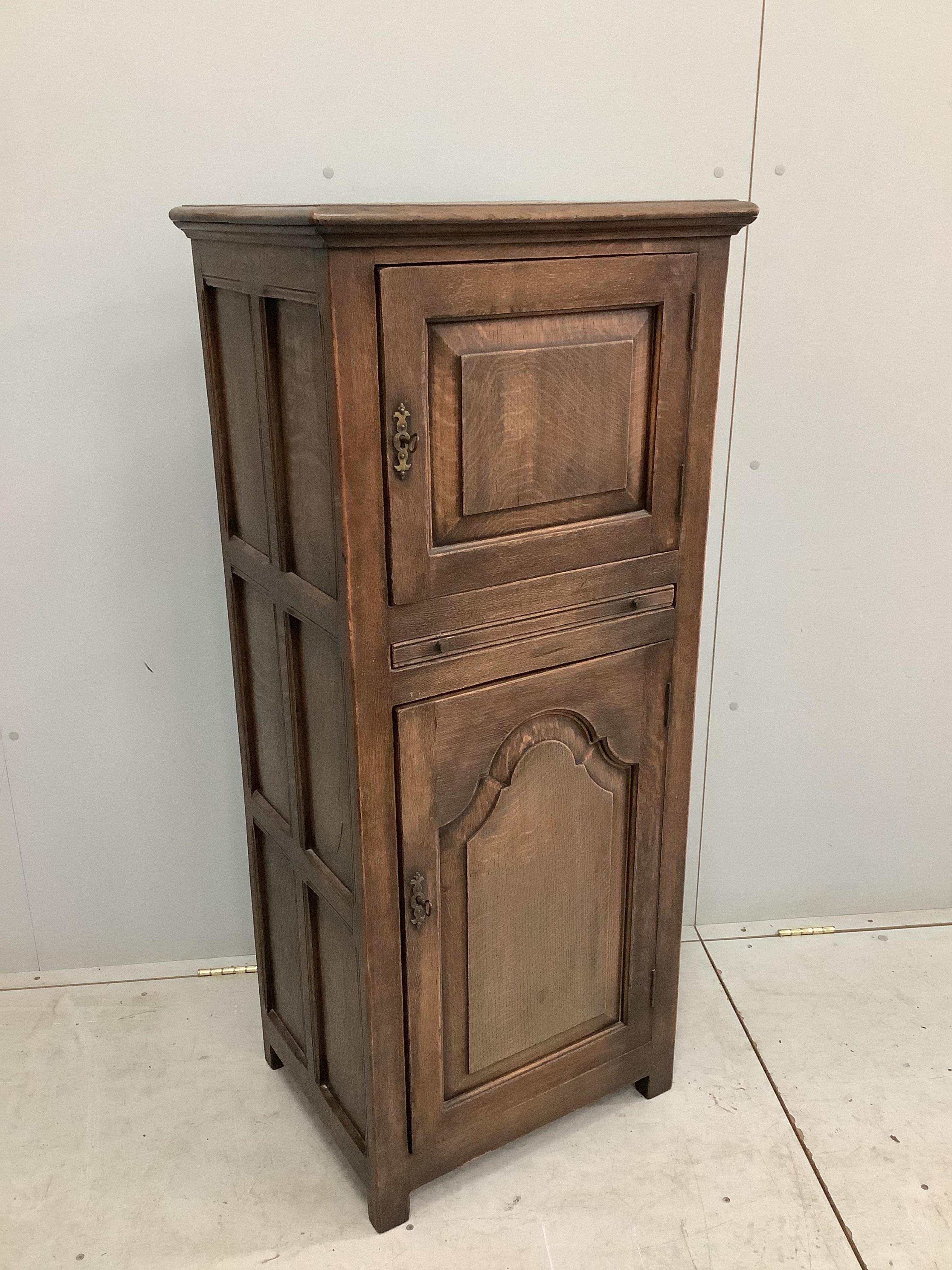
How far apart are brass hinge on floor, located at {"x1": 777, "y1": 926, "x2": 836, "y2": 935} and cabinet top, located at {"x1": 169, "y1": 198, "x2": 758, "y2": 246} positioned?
1602mm

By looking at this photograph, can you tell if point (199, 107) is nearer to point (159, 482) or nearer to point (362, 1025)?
point (159, 482)

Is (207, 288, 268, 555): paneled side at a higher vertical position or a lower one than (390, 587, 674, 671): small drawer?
higher

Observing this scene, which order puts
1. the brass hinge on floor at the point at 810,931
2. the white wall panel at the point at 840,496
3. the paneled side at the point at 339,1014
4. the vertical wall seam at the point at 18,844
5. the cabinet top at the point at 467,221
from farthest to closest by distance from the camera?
the brass hinge on floor at the point at 810,931 < the vertical wall seam at the point at 18,844 < the white wall panel at the point at 840,496 < the paneled side at the point at 339,1014 < the cabinet top at the point at 467,221

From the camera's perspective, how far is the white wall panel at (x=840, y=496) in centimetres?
196

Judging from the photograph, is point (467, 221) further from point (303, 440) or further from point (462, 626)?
point (462, 626)

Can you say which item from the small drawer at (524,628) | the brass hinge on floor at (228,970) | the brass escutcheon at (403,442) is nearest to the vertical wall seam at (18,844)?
the brass hinge on floor at (228,970)

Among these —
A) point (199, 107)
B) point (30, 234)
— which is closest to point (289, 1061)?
point (30, 234)

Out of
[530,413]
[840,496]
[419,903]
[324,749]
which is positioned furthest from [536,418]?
[840,496]

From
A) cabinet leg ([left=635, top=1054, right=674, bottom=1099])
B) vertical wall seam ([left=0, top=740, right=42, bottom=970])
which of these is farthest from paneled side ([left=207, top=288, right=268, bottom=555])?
cabinet leg ([left=635, top=1054, right=674, bottom=1099])

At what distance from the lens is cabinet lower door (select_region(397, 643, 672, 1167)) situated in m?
1.57

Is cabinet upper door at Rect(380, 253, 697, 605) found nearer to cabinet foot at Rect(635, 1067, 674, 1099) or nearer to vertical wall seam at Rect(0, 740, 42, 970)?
cabinet foot at Rect(635, 1067, 674, 1099)

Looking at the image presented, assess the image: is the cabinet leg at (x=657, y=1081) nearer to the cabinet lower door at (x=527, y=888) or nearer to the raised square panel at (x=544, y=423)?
the cabinet lower door at (x=527, y=888)

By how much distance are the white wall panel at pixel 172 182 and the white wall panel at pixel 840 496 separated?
0.42 feet

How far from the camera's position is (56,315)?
1868 mm
